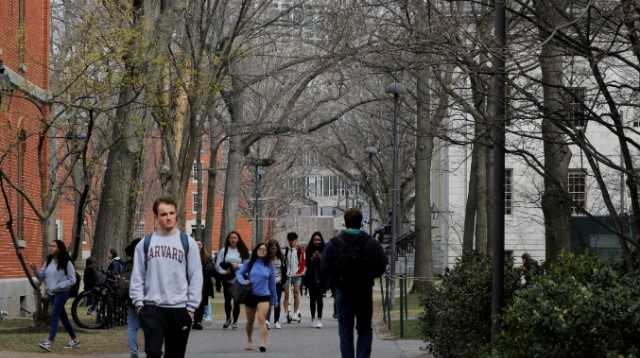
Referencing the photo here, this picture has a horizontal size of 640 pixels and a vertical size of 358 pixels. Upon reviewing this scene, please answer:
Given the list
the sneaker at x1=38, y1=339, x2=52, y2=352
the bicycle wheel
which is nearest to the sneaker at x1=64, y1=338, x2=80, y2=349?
the sneaker at x1=38, y1=339, x2=52, y2=352

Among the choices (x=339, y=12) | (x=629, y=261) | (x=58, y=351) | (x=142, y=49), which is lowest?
(x=58, y=351)

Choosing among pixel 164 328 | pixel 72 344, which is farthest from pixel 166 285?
→ pixel 72 344

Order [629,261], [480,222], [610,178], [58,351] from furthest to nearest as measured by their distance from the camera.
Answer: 1. [610,178]
2. [480,222]
3. [58,351]
4. [629,261]

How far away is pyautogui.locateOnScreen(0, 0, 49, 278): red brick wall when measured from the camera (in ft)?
92.9

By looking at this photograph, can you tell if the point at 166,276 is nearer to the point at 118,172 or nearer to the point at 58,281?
the point at 58,281

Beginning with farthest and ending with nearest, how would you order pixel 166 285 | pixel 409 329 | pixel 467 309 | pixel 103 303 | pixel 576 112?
1. pixel 103 303
2. pixel 409 329
3. pixel 467 309
4. pixel 576 112
5. pixel 166 285

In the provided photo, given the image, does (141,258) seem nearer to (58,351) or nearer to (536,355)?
(536,355)

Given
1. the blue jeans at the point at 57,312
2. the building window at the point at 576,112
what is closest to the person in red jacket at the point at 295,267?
the blue jeans at the point at 57,312

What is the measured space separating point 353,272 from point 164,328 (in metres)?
3.74

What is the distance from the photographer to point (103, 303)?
2405 centimetres

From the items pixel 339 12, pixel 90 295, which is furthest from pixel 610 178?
pixel 90 295

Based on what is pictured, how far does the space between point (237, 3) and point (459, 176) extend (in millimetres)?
25080

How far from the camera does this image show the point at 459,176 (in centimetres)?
6350

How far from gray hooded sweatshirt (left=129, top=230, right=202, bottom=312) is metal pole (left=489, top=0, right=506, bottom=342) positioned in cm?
267
